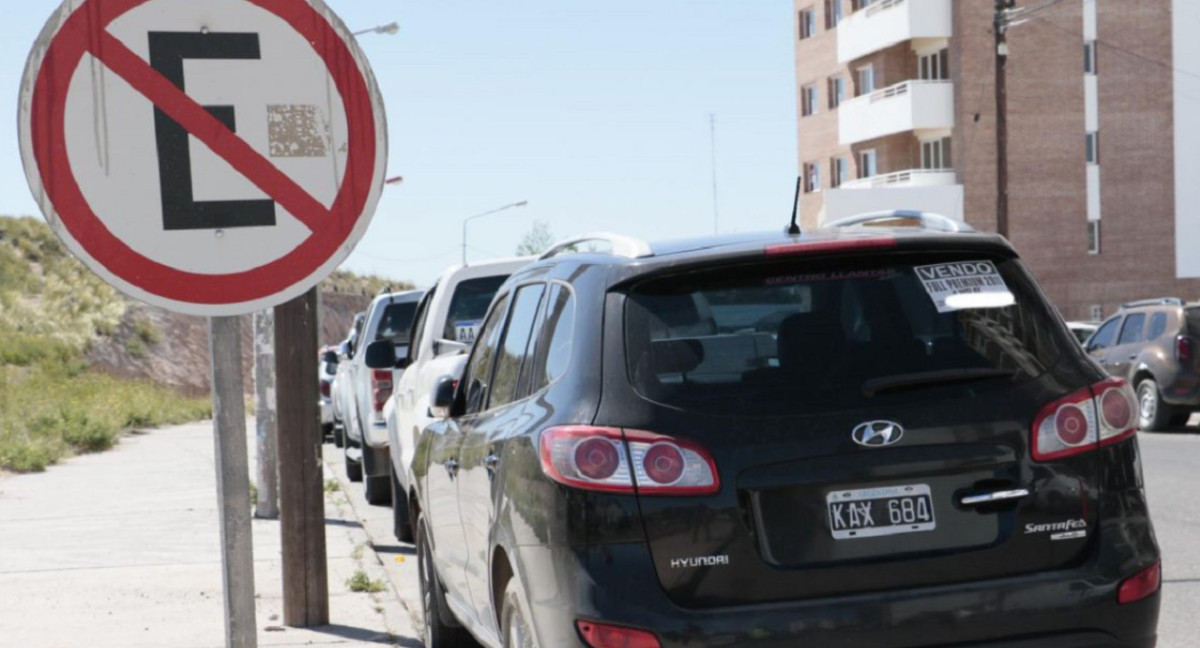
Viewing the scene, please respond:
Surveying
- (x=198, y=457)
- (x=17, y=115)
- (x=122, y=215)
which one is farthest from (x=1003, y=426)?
(x=198, y=457)

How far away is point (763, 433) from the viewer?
460 cm

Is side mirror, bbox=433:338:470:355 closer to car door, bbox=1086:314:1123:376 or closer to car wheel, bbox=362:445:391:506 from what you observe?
car wheel, bbox=362:445:391:506

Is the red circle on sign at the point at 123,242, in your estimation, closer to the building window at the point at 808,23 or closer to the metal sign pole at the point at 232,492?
the metal sign pole at the point at 232,492

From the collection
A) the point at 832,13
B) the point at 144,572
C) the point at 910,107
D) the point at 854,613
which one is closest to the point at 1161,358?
the point at 144,572

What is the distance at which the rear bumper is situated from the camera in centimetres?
447

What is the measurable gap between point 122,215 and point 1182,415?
2013 centimetres

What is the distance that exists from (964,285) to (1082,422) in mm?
527

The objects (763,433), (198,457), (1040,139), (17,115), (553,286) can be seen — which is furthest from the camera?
(1040,139)

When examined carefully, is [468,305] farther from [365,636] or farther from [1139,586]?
[1139,586]

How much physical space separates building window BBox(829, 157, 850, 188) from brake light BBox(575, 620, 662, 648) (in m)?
51.4

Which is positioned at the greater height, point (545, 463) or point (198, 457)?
point (545, 463)

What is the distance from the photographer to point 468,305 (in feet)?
40.9

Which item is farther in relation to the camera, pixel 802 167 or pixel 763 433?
pixel 802 167

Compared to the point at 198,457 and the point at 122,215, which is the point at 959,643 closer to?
the point at 122,215
